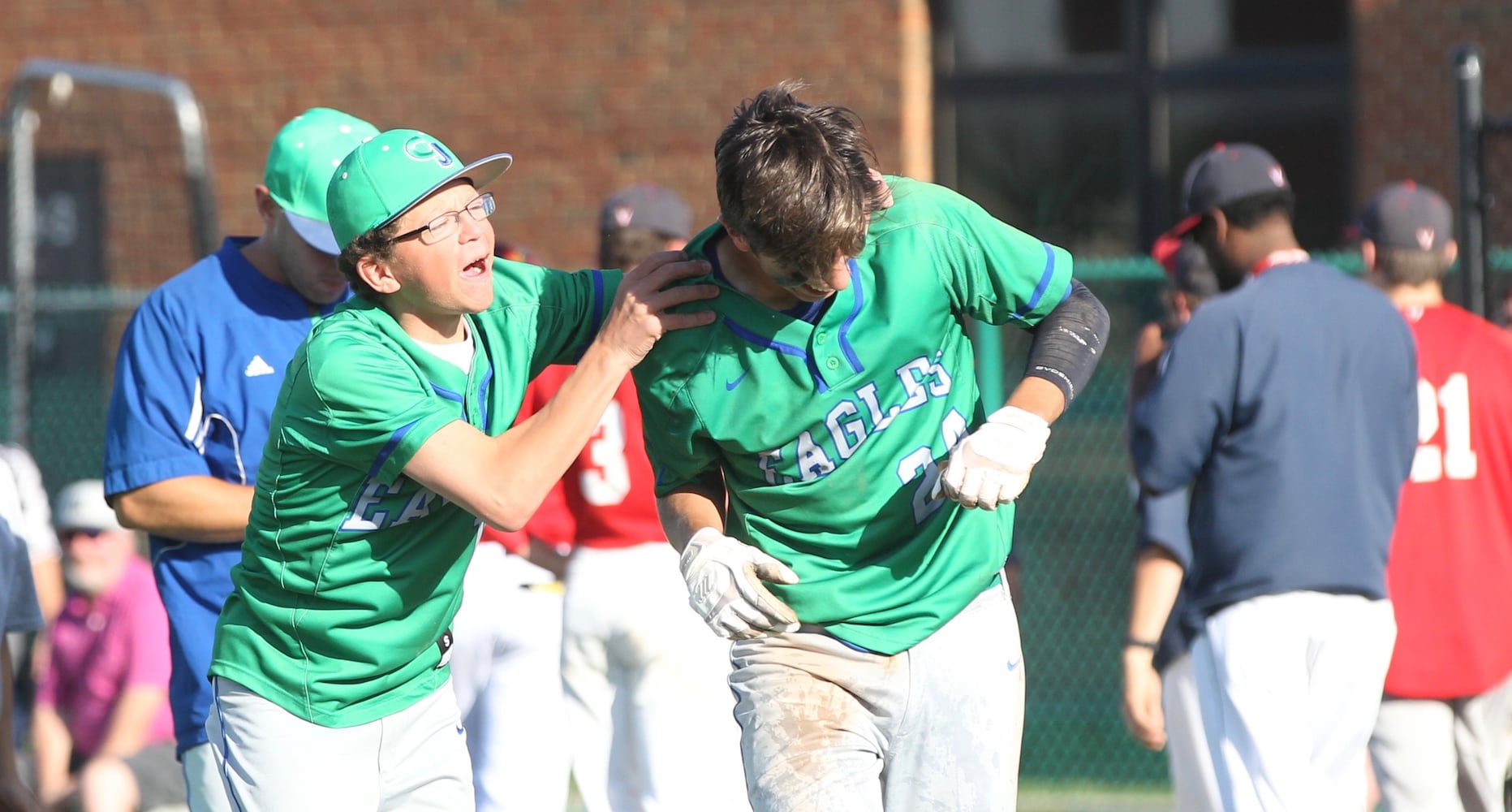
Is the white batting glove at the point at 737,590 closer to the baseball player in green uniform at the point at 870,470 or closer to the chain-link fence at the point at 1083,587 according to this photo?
the baseball player in green uniform at the point at 870,470

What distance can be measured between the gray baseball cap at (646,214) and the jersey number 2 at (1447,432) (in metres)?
2.42

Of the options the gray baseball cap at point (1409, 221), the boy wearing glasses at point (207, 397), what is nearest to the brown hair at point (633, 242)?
the boy wearing glasses at point (207, 397)

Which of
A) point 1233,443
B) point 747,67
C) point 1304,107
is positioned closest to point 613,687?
point 1233,443

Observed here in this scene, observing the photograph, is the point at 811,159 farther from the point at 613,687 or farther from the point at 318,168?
the point at 613,687

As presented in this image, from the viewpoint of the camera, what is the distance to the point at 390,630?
332 cm

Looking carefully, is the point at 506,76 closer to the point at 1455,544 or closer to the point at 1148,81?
the point at 1148,81

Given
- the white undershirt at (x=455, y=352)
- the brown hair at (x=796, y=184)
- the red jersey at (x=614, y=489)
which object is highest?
the brown hair at (x=796, y=184)

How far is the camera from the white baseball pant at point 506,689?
5.41 m

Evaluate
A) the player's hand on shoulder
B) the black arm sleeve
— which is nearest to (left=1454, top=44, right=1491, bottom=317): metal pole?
the black arm sleeve

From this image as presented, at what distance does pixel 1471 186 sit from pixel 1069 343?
3.46 meters

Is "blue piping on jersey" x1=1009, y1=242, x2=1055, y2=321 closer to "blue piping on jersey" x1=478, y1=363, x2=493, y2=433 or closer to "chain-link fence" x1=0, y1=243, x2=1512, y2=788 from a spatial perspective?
"blue piping on jersey" x1=478, y1=363, x2=493, y2=433

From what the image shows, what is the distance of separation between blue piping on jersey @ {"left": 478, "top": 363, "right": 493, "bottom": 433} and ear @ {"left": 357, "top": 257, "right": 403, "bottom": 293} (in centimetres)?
25

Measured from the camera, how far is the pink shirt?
6609 mm

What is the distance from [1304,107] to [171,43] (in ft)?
20.6
